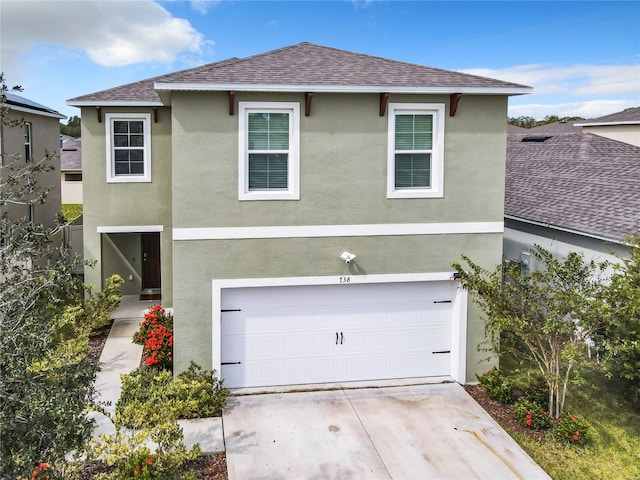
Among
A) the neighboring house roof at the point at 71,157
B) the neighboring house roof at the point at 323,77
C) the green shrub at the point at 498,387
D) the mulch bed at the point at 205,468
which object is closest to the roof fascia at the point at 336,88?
the neighboring house roof at the point at 323,77

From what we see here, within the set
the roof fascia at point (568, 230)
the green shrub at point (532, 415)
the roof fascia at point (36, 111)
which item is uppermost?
the roof fascia at point (36, 111)

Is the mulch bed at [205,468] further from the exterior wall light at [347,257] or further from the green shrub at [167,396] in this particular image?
the exterior wall light at [347,257]

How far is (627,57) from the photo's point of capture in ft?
73.6

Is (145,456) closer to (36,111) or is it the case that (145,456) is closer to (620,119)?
(36,111)

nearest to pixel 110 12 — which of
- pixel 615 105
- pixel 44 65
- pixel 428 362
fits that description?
pixel 44 65

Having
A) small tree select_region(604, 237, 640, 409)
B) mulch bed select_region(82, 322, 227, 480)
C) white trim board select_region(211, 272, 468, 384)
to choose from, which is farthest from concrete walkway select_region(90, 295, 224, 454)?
small tree select_region(604, 237, 640, 409)

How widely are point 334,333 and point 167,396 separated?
11.4 ft

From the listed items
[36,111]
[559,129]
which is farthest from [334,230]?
[559,129]

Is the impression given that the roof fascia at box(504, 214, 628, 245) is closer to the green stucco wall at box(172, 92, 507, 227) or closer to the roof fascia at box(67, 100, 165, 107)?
the green stucco wall at box(172, 92, 507, 227)

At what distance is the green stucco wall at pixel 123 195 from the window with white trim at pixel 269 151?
5.76m

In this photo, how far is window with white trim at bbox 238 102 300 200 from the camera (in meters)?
10.4

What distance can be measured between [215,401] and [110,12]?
11.2 meters

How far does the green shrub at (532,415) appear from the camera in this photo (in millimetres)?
9492

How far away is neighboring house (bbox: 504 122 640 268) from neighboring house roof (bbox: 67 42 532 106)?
4057 mm
